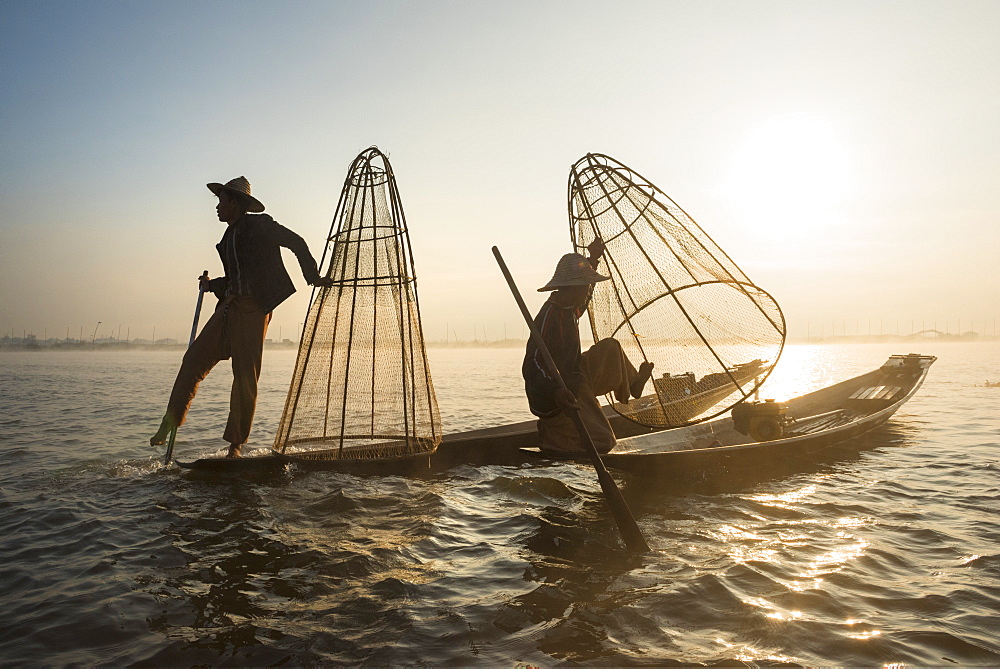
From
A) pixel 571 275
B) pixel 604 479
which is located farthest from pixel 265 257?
pixel 604 479

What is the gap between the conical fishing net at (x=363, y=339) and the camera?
17.7 feet

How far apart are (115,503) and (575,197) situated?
16.8 feet

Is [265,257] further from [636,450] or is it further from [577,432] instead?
[636,450]

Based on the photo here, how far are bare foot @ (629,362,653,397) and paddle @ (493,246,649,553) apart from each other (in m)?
0.80

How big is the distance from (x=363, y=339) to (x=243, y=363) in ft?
3.58

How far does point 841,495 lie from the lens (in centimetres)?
530

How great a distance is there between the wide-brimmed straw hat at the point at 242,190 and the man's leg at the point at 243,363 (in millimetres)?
825

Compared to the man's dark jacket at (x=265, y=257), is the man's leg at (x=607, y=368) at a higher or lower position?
lower

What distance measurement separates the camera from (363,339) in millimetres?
5578

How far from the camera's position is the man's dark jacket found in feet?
16.6

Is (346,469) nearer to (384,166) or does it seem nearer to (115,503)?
(115,503)

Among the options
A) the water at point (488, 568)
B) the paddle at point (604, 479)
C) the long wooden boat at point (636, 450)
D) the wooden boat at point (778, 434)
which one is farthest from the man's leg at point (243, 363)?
the wooden boat at point (778, 434)

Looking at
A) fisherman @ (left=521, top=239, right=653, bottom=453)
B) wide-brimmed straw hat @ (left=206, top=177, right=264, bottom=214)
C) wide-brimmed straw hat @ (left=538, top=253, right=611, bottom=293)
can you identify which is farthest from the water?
wide-brimmed straw hat @ (left=206, top=177, right=264, bottom=214)

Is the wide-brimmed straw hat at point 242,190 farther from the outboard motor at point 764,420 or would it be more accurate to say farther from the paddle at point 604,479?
the outboard motor at point 764,420
